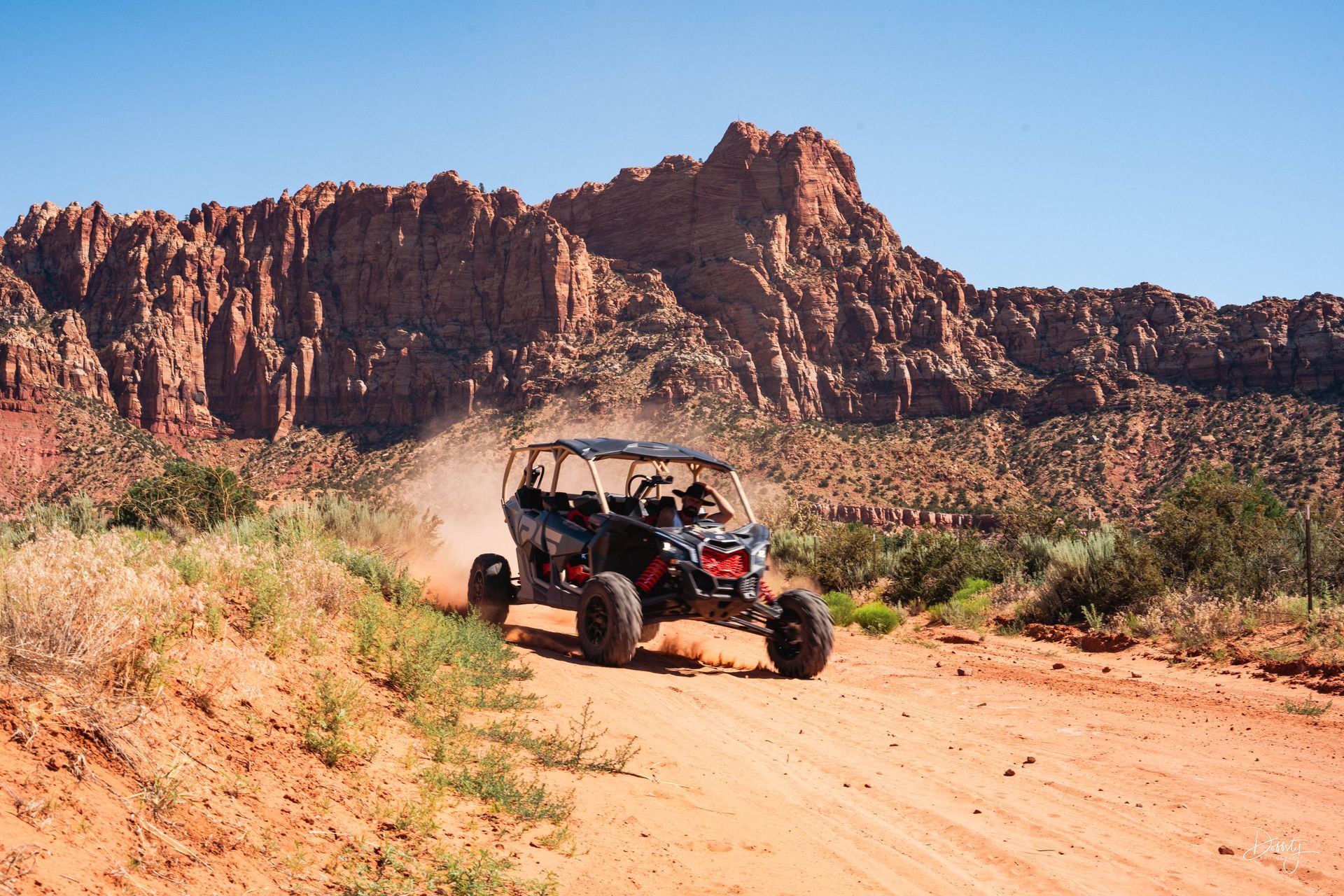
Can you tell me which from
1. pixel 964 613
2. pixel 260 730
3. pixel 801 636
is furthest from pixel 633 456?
pixel 964 613

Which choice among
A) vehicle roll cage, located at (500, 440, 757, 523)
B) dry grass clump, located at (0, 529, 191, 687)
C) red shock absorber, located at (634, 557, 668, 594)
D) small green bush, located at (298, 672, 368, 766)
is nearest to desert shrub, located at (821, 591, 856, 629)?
vehicle roll cage, located at (500, 440, 757, 523)

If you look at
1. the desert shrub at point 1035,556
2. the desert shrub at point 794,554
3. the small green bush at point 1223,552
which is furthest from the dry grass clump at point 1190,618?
the desert shrub at point 794,554

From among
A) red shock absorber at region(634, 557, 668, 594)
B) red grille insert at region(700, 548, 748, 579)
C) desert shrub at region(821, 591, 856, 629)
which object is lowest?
desert shrub at region(821, 591, 856, 629)

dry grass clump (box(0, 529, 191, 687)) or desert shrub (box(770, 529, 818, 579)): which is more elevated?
dry grass clump (box(0, 529, 191, 687))

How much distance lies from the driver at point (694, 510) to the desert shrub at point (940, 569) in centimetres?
744

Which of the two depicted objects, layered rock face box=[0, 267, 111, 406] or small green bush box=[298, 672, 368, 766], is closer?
small green bush box=[298, 672, 368, 766]

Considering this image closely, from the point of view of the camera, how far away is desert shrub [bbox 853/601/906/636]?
14.8 m

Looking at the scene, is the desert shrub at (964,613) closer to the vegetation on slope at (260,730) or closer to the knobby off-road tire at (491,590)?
the knobby off-road tire at (491,590)

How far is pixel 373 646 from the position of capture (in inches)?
271

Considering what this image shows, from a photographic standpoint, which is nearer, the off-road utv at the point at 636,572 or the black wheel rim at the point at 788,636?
the off-road utv at the point at 636,572

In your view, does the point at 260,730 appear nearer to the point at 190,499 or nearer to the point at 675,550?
the point at 675,550

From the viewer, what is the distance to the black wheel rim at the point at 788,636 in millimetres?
10008

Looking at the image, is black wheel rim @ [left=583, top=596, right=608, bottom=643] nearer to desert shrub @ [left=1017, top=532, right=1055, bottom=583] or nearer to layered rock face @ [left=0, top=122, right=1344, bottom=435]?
desert shrub @ [left=1017, top=532, right=1055, bottom=583]

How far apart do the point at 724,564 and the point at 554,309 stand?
105414 mm
